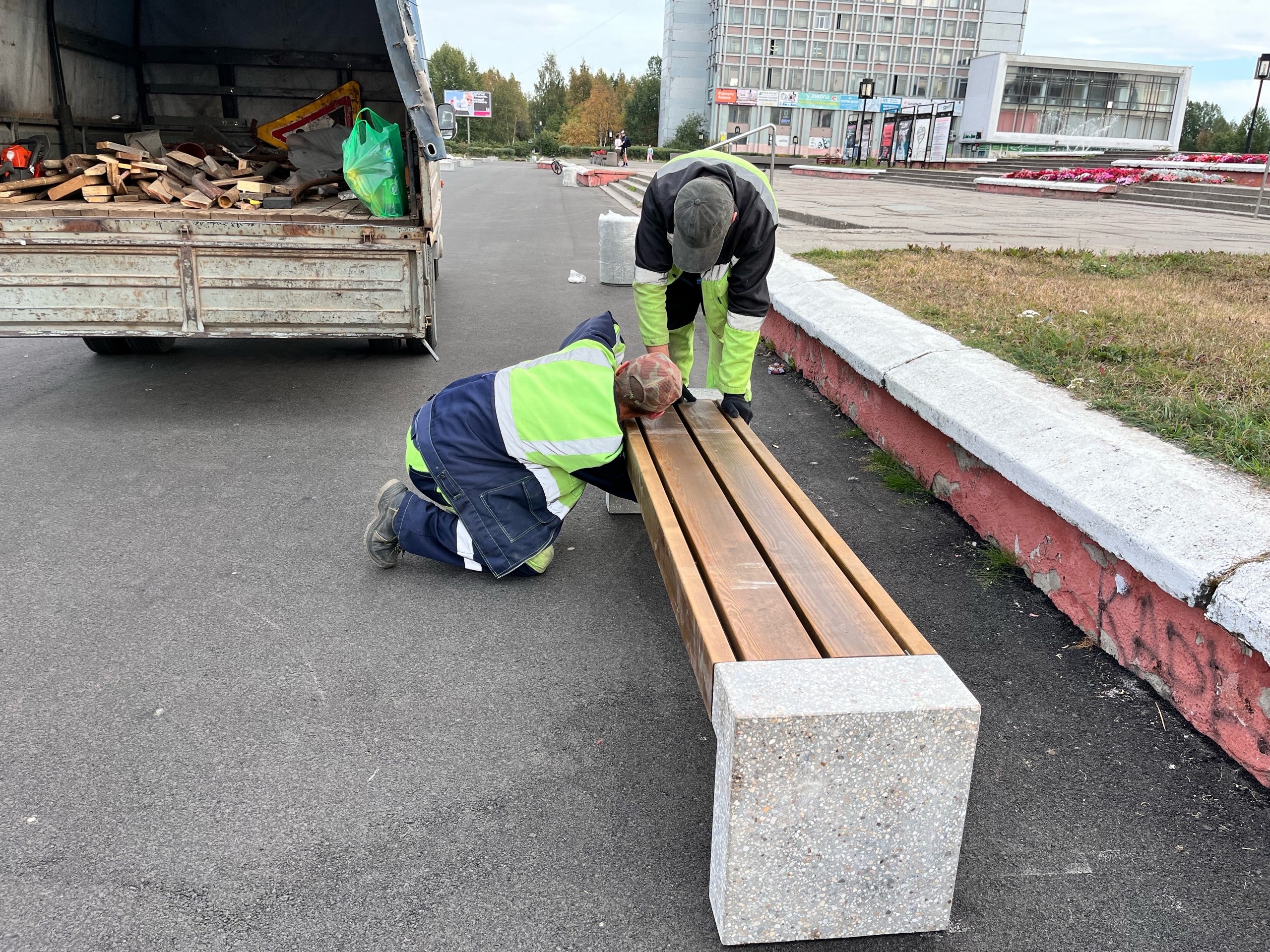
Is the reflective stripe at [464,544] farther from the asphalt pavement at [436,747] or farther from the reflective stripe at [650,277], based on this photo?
the reflective stripe at [650,277]

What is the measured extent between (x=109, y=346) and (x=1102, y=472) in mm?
6767

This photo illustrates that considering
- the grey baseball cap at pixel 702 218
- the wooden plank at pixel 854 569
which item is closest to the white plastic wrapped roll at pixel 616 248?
the grey baseball cap at pixel 702 218

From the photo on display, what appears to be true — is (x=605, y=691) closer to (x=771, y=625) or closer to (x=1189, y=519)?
(x=771, y=625)

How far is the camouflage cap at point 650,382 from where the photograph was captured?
3.33 m

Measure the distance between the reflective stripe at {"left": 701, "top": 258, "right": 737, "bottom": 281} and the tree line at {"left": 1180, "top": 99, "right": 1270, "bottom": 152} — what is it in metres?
51.0

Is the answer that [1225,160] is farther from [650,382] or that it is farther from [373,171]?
[650,382]

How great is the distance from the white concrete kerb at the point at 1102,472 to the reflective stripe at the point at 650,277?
4.50 ft

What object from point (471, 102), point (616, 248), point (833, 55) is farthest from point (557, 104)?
point (616, 248)

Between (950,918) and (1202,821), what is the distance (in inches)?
32.6

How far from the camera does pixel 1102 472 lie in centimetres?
323

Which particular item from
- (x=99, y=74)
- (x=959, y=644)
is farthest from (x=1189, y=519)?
(x=99, y=74)

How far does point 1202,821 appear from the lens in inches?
94.6

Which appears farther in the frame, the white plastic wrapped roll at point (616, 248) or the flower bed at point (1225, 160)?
the flower bed at point (1225, 160)

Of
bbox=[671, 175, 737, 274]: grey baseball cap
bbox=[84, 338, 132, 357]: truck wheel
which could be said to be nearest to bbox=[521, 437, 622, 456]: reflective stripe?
bbox=[671, 175, 737, 274]: grey baseball cap
